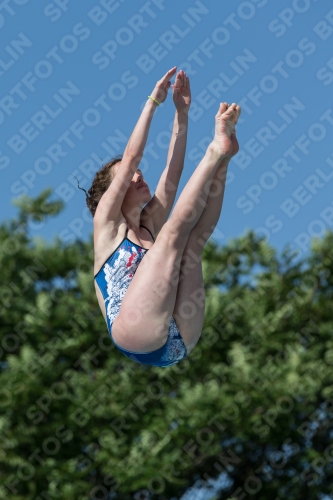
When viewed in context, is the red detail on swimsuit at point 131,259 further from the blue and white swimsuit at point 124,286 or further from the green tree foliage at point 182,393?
the green tree foliage at point 182,393

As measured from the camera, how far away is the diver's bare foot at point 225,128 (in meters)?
3.66

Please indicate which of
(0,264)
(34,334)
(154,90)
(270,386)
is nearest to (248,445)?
(270,386)

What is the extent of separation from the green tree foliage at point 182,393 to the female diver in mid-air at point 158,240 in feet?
15.4

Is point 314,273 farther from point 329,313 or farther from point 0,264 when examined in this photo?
point 0,264

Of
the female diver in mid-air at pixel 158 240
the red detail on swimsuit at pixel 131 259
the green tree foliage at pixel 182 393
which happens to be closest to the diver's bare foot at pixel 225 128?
the female diver in mid-air at pixel 158 240

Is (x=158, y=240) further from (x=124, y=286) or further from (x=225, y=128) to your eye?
(x=225, y=128)

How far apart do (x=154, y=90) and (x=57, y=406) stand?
18.4 feet

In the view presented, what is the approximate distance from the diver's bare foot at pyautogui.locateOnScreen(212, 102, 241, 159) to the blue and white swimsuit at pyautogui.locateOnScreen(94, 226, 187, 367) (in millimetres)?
714

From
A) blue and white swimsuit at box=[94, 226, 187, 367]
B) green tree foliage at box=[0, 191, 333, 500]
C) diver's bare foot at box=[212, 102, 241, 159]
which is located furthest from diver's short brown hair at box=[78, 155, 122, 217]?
green tree foliage at box=[0, 191, 333, 500]

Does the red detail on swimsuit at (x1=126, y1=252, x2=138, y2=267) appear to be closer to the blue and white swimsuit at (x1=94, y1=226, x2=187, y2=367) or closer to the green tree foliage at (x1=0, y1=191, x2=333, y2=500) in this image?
the blue and white swimsuit at (x1=94, y1=226, x2=187, y2=367)

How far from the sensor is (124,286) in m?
4.05

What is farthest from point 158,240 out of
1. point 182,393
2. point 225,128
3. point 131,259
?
point 182,393

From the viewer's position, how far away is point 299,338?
9.27 meters

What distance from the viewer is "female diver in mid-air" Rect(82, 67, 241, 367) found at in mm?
3711
